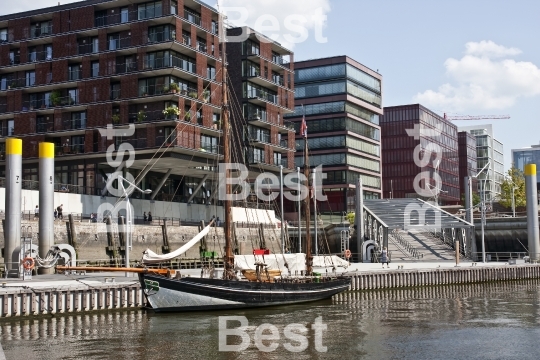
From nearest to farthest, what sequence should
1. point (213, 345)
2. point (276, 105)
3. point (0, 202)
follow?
point (213, 345) < point (0, 202) < point (276, 105)

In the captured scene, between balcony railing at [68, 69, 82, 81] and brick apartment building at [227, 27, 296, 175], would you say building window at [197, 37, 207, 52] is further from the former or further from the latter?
balcony railing at [68, 69, 82, 81]

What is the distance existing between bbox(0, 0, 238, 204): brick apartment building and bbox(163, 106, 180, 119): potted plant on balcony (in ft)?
0.34

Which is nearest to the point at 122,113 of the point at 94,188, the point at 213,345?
the point at 94,188

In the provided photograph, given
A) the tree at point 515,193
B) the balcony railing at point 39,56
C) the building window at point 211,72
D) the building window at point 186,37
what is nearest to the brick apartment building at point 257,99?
the building window at point 211,72

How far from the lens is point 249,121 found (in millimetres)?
90500

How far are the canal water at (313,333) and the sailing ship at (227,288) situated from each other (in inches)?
27.0

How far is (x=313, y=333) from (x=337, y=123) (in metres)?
102

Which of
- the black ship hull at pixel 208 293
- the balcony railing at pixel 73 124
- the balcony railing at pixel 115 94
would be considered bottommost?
the black ship hull at pixel 208 293

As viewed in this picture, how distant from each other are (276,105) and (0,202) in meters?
41.1

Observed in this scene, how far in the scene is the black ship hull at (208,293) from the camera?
39.0m

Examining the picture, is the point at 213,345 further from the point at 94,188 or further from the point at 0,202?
the point at 94,188

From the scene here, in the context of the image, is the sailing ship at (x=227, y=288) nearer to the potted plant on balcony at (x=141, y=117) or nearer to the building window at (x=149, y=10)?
the potted plant on balcony at (x=141, y=117)

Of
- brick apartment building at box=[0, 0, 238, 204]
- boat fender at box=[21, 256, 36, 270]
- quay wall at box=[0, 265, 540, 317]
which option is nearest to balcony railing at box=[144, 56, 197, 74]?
brick apartment building at box=[0, 0, 238, 204]

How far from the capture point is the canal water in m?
27.3
